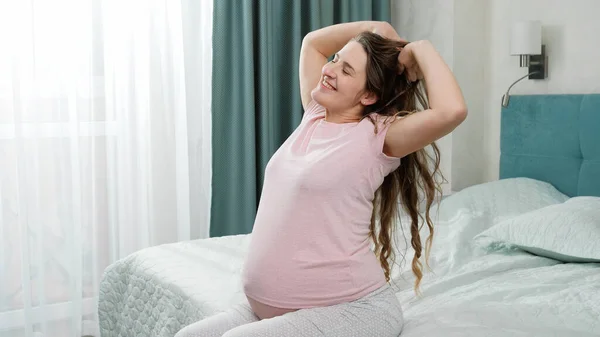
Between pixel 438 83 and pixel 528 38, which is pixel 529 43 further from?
pixel 438 83

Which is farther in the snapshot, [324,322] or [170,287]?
[170,287]

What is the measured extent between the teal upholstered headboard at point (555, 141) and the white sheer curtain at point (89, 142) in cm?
144

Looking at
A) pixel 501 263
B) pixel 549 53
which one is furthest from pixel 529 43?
pixel 501 263

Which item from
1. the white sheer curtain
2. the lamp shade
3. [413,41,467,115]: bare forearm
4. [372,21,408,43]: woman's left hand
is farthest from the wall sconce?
[413,41,467,115]: bare forearm

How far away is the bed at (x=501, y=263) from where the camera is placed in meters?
1.96

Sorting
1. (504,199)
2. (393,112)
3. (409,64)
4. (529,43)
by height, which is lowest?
(504,199)

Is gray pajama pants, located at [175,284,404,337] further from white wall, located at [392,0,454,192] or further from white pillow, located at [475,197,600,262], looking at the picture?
white wall, located at [392,0,454,192]

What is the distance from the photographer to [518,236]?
8.49 feet

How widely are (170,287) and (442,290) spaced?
2.60ft

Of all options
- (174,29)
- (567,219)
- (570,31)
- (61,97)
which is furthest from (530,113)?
(61,97)

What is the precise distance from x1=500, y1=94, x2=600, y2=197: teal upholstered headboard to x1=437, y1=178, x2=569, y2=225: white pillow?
10cm

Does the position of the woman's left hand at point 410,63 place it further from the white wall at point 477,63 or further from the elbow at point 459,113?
the white wall at point 477,63

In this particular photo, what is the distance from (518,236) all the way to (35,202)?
2020 millimetres

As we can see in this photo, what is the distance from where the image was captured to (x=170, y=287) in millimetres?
2283
